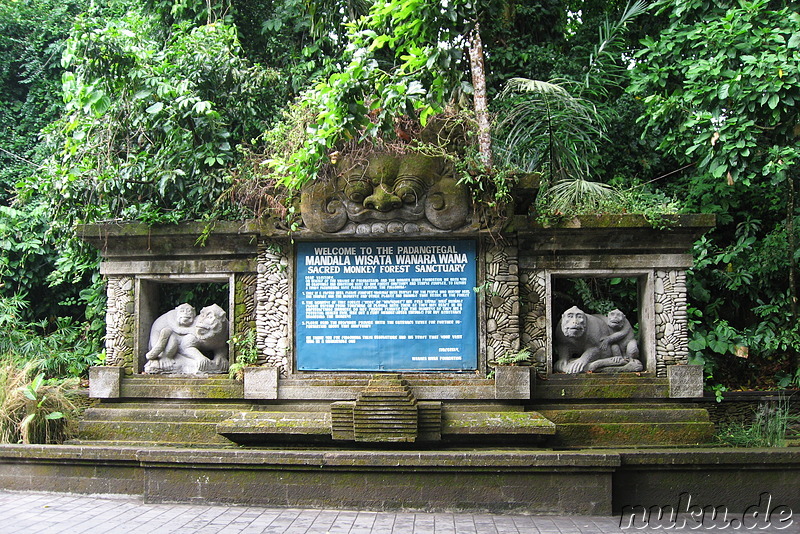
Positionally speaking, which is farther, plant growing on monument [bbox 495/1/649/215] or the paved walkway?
plant growing on monument [bbox 495/1/649/215]

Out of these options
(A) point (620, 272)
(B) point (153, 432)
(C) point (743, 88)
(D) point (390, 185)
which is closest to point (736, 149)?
(C) point (743, 88)

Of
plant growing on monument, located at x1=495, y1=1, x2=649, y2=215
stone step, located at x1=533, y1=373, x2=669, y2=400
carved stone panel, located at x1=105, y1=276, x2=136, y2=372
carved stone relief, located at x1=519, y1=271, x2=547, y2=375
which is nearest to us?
stone step, located at x1=533, y1=373, x2=669, y2=400

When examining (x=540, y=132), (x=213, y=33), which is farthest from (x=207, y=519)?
(x=540, y=132)

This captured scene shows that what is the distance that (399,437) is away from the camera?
664 cm

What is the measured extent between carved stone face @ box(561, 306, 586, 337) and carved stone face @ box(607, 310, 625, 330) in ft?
1.33

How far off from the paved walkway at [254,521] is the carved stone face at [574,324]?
199 centimetres

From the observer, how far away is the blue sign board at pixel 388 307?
24.4 feet

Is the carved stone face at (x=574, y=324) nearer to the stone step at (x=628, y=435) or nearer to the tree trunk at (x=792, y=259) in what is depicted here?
the stone step at (x=628, y=435)

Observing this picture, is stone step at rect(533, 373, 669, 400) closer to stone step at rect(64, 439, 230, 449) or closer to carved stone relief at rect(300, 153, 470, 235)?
carved stone relief at rect(300, 153, 470, 235)

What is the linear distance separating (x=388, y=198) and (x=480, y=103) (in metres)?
2.13

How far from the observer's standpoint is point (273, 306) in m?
7.64

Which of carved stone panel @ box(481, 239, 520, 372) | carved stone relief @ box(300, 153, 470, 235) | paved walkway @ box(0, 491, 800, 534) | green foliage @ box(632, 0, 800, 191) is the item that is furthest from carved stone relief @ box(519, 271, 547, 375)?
green foliage @ box(632, 0, 800, 191)

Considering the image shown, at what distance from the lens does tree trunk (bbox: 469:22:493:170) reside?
307 inches

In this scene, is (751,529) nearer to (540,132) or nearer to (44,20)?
(540,132)
